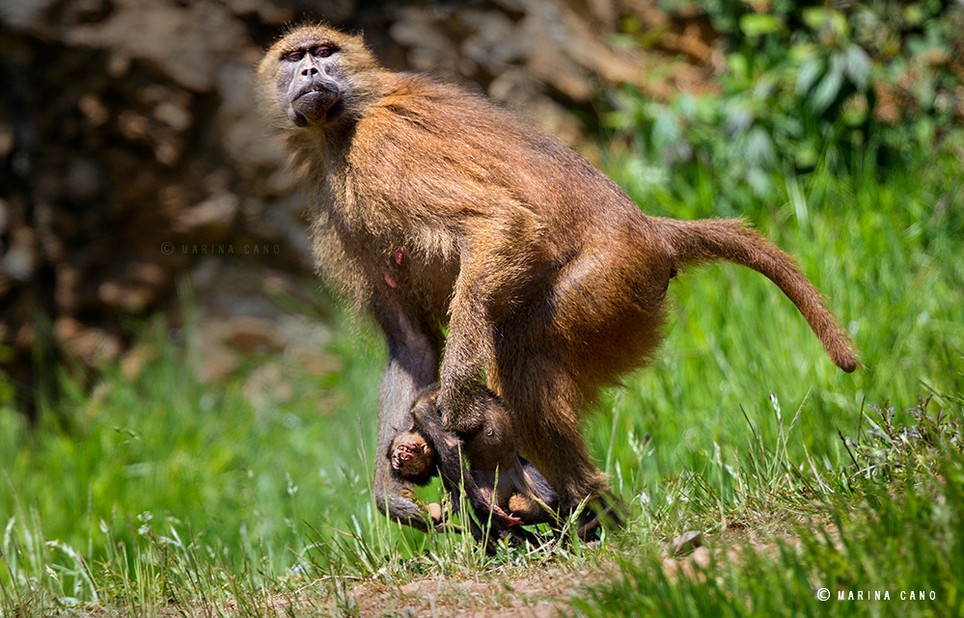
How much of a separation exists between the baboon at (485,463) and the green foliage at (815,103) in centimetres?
362

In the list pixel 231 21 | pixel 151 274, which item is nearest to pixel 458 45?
pixel 231 21

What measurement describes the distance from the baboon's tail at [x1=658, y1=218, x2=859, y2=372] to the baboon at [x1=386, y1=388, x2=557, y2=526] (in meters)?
0.91

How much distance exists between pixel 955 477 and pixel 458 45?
5724 mm

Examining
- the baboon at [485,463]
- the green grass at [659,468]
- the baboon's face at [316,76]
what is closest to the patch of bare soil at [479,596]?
the green grass at [659,468]

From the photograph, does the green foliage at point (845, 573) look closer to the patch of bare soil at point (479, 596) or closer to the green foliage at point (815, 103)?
the patch of bare soil at point (479, 596)

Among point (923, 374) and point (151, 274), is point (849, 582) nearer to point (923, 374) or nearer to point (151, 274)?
point (923, 374)

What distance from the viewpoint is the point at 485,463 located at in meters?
3.37

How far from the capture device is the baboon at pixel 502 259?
3.37 meters

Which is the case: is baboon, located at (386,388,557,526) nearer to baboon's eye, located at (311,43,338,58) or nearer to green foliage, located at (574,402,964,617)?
green foliage, located at (574,402,964,617)

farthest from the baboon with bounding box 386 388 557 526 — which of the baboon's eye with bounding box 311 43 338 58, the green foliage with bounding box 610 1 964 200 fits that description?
the green foliage with bounding box 610 1 964 200

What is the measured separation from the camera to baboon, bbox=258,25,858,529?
11.1 feet

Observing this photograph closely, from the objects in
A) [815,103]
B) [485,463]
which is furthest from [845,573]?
[815,103]

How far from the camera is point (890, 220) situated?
6094 mm

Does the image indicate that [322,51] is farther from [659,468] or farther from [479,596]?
[479,596]
